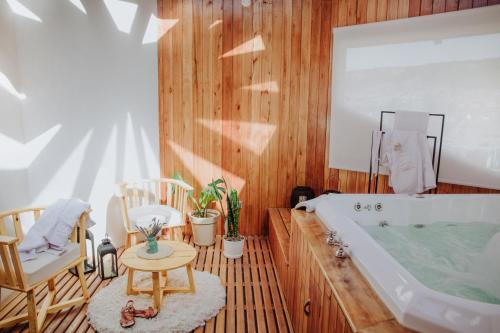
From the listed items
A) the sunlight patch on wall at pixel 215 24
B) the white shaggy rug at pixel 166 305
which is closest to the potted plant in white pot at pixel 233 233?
the white shaggy rug at pixel 166 305

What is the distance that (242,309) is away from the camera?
232 cm

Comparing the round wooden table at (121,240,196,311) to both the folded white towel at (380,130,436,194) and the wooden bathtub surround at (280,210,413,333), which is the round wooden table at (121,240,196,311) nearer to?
the wooden bathtub surround at (280,210,413,333)

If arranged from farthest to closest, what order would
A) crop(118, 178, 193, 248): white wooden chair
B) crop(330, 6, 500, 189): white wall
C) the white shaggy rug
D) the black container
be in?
the black container → crop(118, 178, 193, 248): white wooden chair → crop(330, 6, 500, 189): white wall → the white shaggy rug

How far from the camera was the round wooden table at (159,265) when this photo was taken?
7.12 feet

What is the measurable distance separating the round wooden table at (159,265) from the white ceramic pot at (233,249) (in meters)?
0.65

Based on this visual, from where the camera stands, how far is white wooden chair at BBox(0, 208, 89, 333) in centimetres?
183

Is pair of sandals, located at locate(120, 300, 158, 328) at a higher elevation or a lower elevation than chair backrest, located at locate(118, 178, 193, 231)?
lower

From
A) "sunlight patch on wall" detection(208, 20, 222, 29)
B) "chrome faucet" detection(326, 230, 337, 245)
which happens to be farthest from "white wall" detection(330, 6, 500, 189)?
"chrome faucet" detection(326, 230, 337, 245)

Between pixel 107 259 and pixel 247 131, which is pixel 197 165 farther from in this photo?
pixel 107 259

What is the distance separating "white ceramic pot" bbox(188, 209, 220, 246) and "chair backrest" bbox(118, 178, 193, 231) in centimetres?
21

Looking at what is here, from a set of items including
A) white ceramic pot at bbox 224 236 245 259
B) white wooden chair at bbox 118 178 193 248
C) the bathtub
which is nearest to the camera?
the bathtub

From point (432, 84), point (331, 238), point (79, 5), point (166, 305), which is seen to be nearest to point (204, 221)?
point (166, 305)

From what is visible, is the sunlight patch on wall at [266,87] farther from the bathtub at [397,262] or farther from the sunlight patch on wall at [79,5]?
the sunlight patch on wall at [79,5]

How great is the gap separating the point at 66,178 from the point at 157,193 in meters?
0.86
